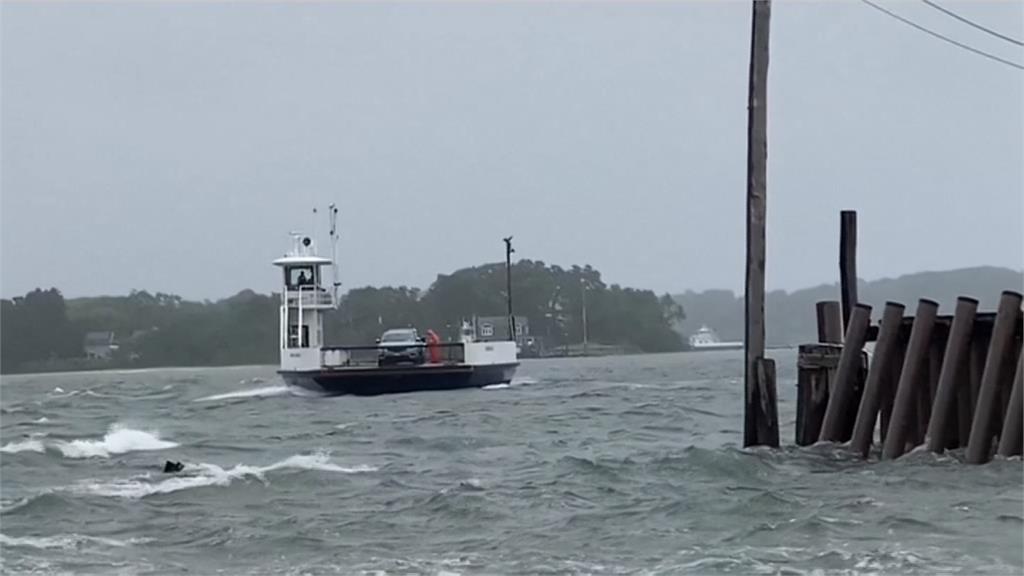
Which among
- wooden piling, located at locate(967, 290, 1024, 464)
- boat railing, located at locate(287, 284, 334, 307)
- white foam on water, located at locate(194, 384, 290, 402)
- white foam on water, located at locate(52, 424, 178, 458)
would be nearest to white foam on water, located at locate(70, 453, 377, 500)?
white foam on water, located at locate(52, 424, 178, 458)

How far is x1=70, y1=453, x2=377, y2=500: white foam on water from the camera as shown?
21.8 m

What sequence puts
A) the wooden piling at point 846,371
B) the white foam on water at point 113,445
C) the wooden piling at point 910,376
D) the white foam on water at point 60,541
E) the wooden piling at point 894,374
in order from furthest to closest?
1. the white foam on water at point 113,445
2. the wooden piling at point 846,371
3. the wooden piling at point 894,374
4. the wooden piling at point 910,376
5. the white foam on water at point 60,541

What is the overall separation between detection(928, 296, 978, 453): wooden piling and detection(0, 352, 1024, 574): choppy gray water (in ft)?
1.33

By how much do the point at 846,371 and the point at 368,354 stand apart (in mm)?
44360

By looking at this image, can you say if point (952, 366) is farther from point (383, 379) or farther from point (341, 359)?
point (341, 359)

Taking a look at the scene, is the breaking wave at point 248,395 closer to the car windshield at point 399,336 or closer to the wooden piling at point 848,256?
the car windshield at point 399,336

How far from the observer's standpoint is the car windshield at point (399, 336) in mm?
62500

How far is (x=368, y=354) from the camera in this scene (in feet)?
211

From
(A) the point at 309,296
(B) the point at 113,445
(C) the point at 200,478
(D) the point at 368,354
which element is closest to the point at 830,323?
(C) the point at 200,478

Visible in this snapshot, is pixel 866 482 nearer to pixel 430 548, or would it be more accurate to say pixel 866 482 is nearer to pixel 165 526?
pixel 430 548

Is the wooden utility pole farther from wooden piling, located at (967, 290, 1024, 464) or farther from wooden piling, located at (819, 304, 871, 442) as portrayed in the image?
wooden piling, located at (967, 290, 1024, 464)

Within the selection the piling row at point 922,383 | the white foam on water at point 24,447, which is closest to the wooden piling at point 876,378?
the piling row at point 922,383

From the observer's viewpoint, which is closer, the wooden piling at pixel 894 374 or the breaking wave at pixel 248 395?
the wooden piling at pixel 894 374

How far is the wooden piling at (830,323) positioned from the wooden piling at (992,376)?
3718 mm
